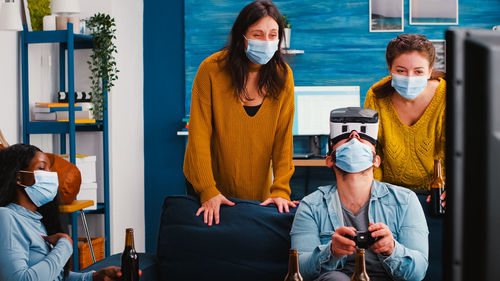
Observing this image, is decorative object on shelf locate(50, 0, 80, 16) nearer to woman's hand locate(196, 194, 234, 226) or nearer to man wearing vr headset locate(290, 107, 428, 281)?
woman's hand locate(196, 194, 234, 226)

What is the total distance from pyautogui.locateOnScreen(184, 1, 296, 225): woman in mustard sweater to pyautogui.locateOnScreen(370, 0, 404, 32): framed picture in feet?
9.51

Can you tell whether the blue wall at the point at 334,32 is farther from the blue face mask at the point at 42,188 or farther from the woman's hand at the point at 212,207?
the blue face mask at the point at 42,188

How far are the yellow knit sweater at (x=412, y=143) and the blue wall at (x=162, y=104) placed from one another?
314 cm

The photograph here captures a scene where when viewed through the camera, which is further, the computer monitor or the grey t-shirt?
the computer monitor

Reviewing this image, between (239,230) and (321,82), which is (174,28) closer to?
(321,82)

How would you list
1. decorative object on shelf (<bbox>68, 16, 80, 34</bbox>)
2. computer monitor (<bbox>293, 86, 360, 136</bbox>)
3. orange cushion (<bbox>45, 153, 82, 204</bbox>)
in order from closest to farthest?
orange cushion (<bbox>45, 153, 82, 204</bbox>) → decorative object on shelf (<bbox>68, 16, 80, 34</bbox>) → computer monitor (<bbox>293, 86, 360, 136</bbox>)

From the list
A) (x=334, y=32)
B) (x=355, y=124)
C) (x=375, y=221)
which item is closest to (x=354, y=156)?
(x=355, y=124)

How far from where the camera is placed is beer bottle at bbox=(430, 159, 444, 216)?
215 cm

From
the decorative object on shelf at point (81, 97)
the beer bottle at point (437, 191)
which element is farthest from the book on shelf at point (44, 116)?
the beer bottle at point (437, 191)

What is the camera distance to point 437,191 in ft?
7.06

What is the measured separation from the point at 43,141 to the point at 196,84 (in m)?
2.18

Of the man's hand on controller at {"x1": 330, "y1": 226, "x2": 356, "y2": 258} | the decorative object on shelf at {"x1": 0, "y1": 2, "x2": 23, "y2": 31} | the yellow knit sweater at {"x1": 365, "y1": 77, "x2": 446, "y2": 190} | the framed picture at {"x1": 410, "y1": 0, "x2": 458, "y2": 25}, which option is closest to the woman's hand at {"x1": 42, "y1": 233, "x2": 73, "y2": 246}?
the man's hand on controller at {"x1": 330, "y1": 226, "x2": 356, "y2": 258}

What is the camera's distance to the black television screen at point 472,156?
2.03 ft

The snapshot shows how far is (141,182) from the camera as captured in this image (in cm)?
506
